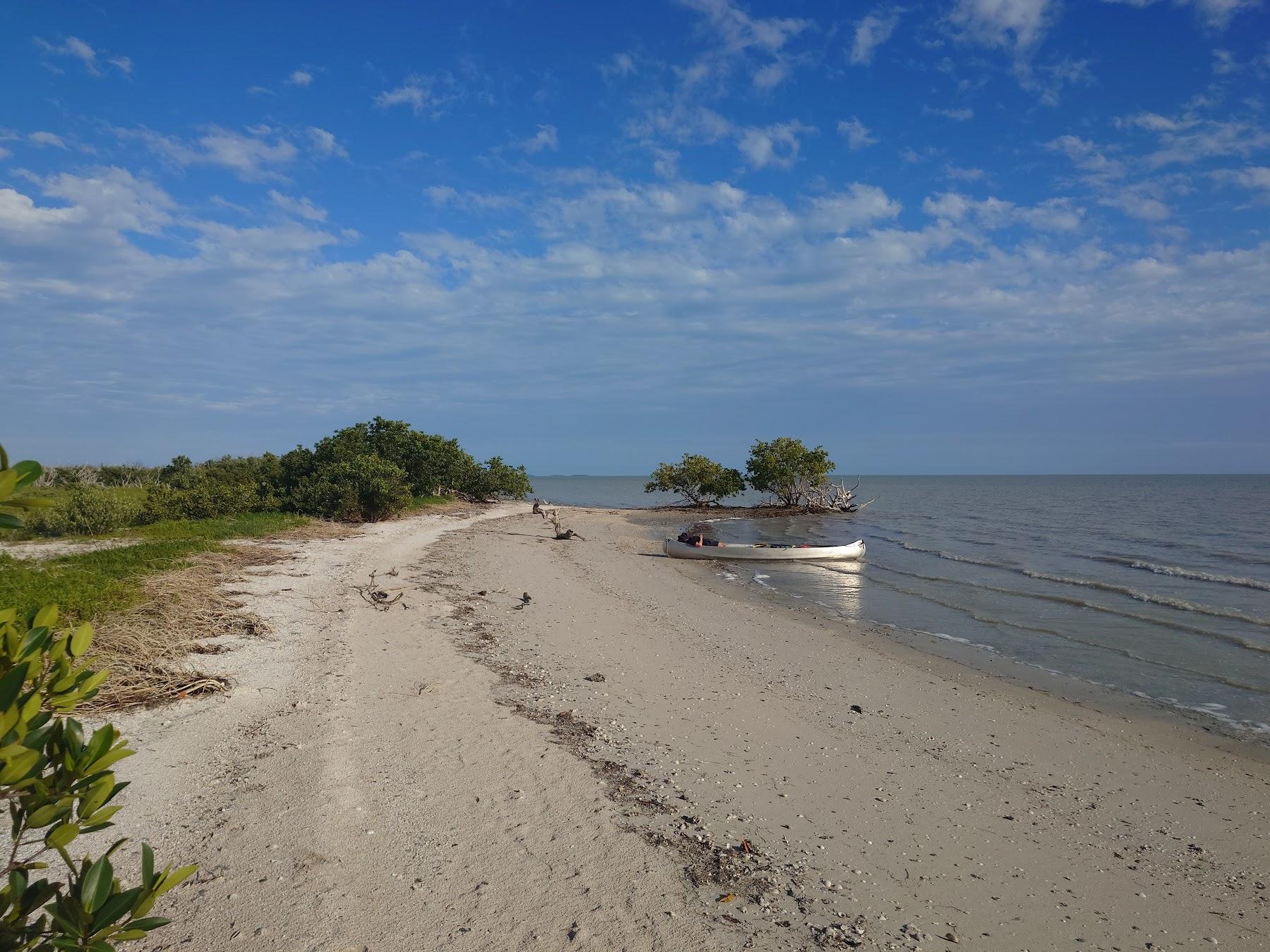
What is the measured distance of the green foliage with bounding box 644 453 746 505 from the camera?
175ft

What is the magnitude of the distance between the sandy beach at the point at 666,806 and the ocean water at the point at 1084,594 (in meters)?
2.73

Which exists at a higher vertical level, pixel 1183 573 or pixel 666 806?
pixel 666 806

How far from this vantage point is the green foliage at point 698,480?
53.4m

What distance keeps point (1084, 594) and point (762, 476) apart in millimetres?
33460

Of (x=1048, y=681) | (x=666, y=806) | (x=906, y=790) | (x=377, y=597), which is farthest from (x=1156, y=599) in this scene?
(x=377, y=597)

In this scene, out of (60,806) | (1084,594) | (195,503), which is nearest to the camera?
(60,806)

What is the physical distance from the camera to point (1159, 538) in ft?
106

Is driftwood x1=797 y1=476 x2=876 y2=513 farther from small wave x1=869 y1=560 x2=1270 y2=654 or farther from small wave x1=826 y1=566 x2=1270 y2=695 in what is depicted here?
small wave x1=826 y1=566 x2=1270 y2=695

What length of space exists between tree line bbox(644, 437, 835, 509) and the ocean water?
385 inches

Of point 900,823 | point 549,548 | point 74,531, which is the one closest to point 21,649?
point 900,823

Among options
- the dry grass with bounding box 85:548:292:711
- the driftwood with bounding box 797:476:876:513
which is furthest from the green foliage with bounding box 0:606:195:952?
the driftwood with bounding box 797:476:876:513

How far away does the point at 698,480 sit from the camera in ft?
177

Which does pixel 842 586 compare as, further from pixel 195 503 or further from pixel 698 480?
pixel 698 480

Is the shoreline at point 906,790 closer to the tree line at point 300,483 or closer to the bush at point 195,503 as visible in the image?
the tree line at point 300,483
